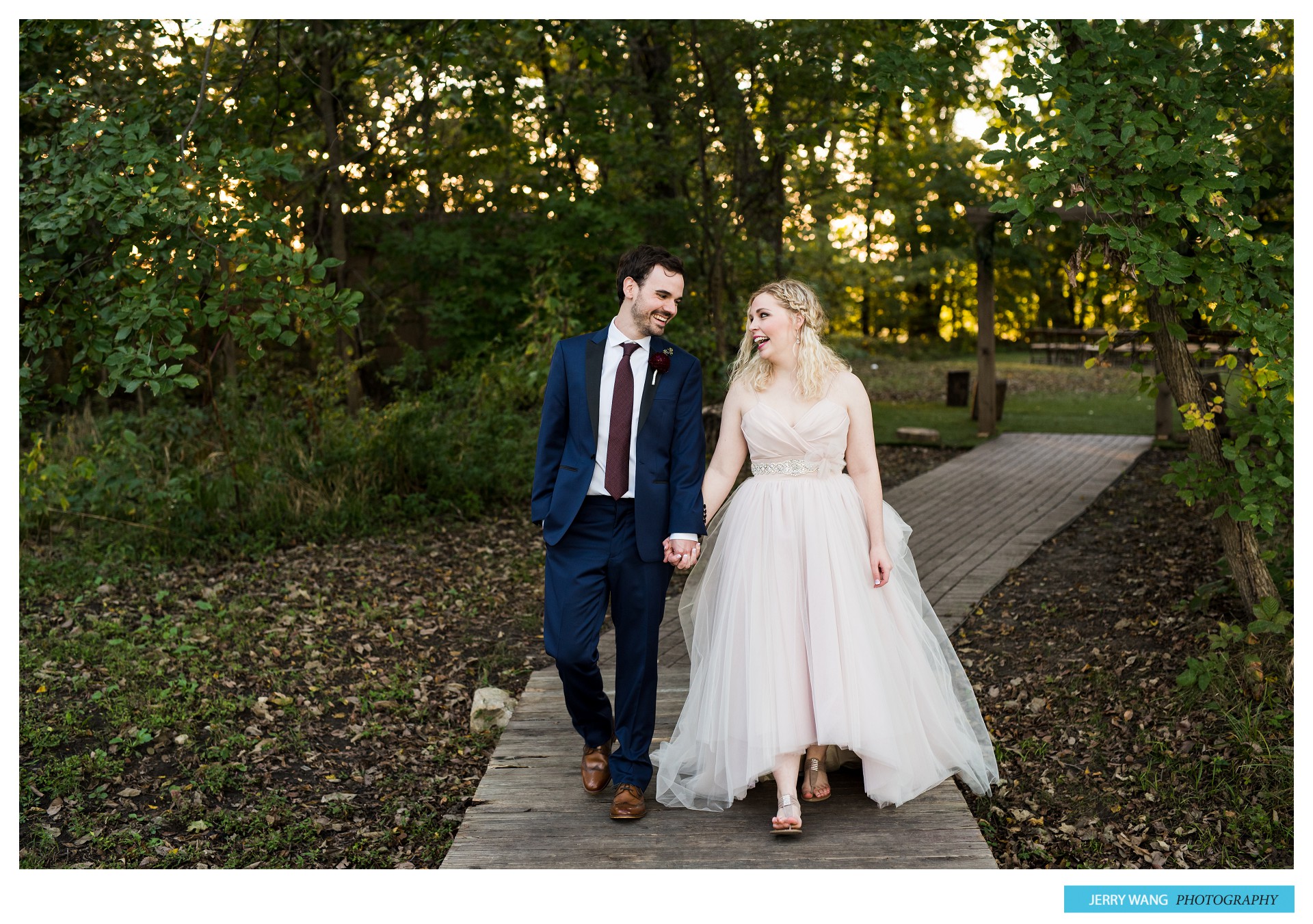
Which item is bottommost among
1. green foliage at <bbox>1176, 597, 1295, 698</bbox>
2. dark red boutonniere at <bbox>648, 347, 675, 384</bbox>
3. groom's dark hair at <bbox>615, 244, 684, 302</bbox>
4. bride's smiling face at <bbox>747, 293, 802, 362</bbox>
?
green foliage at <bbox>1176, 597, 1295, 698</bbox>

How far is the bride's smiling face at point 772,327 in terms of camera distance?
3.74 metres

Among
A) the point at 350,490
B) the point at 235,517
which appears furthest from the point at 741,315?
the point at 235,517

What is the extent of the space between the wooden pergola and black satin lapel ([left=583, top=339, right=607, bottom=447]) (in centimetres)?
1050

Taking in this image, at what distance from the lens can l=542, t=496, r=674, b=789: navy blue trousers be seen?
12.2 ft

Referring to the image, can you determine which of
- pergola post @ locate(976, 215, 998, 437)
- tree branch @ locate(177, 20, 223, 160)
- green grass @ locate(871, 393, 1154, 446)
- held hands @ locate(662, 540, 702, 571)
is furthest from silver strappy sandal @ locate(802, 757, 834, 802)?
pergola post @ locate(976, 215, 998, 437)


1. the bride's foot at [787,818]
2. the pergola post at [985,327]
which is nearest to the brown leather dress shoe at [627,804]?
the bride's foot at [787,818]

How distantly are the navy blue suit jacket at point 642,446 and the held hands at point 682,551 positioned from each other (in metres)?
0.04

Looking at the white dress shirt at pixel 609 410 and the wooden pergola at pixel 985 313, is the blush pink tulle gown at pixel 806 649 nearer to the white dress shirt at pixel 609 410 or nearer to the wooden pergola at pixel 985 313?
the white dress shirt at pixel 609 410

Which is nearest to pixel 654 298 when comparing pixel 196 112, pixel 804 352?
pixel 804 352

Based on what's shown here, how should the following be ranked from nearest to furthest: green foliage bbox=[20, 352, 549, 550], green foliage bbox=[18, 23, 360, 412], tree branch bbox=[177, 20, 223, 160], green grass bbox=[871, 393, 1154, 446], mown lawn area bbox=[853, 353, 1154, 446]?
green foliage bbox=[18, 23, 360, 412]
tree branch bbox=[177, 20, 223, 160]
green foliage bbox=[20, 352, 549, 550]
green grass bbox=[871, 393, 1154, 446]
mown lawn area bbox=[853, 353, 1154, 446]

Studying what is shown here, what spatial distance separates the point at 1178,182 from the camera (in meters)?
4.52

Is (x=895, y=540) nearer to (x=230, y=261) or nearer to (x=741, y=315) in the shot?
(x=230, y=261)

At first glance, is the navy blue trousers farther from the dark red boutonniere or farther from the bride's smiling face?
the bride's smiling face

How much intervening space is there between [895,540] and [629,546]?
105 cm
